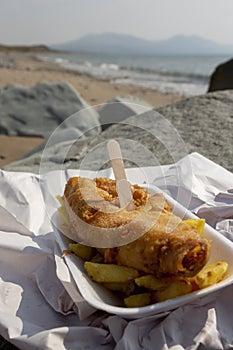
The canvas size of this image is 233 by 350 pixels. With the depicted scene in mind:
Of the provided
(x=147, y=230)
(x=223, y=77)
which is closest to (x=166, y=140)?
(x=147, y=230)

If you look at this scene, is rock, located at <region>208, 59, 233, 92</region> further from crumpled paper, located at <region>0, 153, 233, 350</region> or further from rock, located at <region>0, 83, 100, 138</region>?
crumpled paper, located at <region>0, 153, 233, 350</region>

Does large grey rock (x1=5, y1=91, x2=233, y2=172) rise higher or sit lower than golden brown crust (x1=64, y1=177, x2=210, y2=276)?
lower

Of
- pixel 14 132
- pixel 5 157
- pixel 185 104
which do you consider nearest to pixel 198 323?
pixel 185 104

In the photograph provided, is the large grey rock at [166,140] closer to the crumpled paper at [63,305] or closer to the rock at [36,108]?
the crumpled paper at [63,305]

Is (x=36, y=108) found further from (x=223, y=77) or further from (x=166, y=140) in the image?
(x=166, y=140)

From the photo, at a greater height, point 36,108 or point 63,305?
point 63,305

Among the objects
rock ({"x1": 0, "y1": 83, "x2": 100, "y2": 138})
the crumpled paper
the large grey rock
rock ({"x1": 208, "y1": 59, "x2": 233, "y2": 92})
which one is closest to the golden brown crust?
the crumpled paper

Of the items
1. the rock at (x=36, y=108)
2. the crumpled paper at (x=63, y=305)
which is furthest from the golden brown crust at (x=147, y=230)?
the rock at (x=36, y=108)
